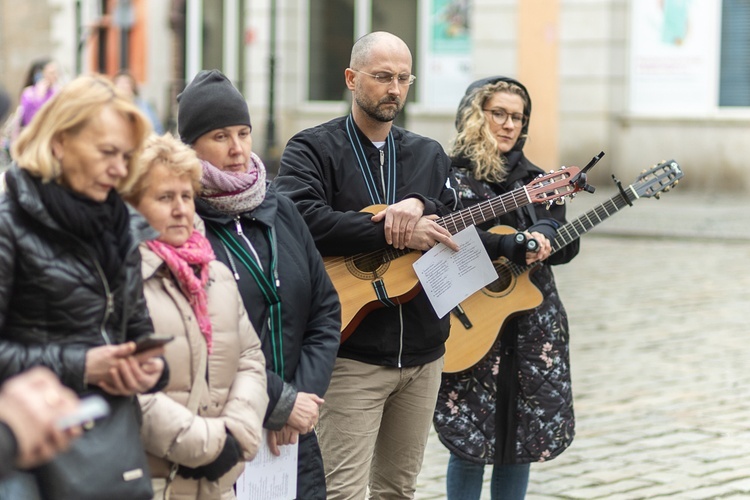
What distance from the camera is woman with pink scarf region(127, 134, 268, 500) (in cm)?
346

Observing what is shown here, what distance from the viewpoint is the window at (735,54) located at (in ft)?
71.3

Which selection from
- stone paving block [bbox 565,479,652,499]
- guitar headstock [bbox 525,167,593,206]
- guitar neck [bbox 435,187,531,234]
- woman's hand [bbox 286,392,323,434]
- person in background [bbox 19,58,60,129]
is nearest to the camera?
woman's hand [bbox 286,392,323,434]

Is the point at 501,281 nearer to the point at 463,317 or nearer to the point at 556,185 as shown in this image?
the point at 463,317

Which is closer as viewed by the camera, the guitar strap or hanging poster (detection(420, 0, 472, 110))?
the guitar strap

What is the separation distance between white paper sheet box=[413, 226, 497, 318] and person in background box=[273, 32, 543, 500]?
51 millimetres

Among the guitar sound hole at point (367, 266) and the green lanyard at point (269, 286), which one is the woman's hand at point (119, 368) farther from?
the guitar sound hole at point (367, 266)

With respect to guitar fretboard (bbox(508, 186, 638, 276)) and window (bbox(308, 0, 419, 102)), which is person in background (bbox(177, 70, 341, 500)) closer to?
guitar fretboard (bbox(508, 186, 638, 276))

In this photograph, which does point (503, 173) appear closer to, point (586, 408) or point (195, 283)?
point (195, 283)

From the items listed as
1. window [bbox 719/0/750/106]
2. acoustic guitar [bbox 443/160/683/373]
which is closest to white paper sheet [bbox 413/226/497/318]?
acoustic guitar [bbox 443/160/683/373]

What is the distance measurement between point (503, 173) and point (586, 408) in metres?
2.81

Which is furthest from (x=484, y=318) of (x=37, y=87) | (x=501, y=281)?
(x=37, y=87)

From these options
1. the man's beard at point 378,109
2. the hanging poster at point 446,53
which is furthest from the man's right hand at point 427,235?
the hanging poster at point 446,53

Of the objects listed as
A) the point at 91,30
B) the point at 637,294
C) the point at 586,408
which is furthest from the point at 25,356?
the point at 91,30

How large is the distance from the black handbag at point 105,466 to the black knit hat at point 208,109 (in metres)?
1.07
